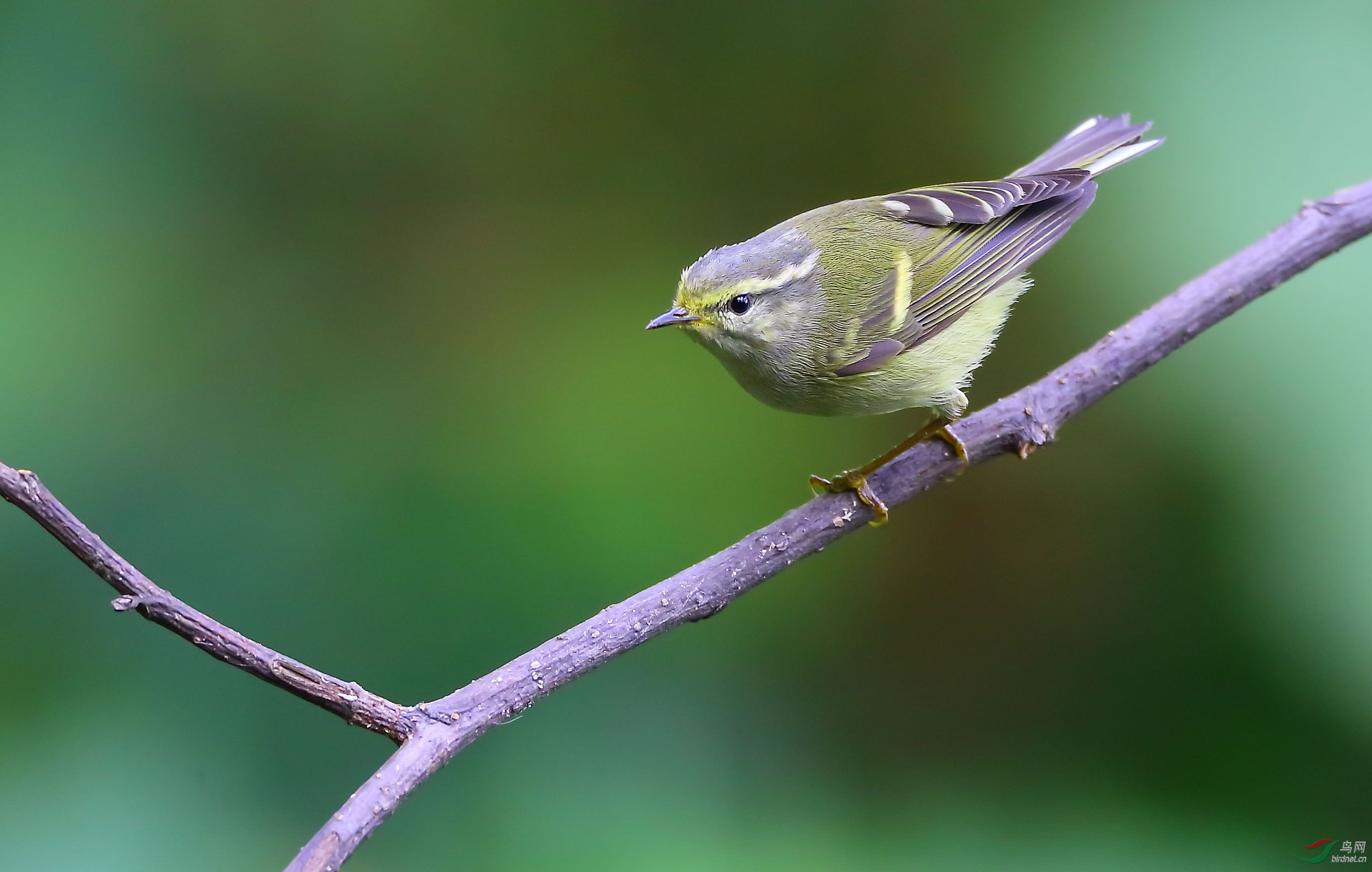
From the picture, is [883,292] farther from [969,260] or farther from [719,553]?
[719,553]

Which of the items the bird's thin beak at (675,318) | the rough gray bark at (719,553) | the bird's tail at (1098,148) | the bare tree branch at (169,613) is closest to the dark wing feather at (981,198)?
the bird's tail at (1098,148)

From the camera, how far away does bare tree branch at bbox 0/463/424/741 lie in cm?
119

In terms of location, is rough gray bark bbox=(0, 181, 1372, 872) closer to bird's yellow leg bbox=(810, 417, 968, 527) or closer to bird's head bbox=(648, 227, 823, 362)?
bird's yellow leg bbox=(810, 417, 968, 527)

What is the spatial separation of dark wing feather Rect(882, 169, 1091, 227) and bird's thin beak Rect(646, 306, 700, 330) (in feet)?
2.16

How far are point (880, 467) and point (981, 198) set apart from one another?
70cm

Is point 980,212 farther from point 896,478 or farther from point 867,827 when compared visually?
point 867,827

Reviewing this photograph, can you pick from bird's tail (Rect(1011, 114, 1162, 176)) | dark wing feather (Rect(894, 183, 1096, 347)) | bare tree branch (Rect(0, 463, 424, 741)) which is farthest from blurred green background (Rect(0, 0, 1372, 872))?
bare tree branch (Rect(0, 463, 424, 741))

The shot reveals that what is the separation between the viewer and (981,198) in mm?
2213

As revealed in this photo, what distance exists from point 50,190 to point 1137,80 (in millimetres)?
3231

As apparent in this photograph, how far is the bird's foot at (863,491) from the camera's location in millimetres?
1993

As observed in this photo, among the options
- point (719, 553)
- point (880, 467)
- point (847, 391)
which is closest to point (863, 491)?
point (880, 467)

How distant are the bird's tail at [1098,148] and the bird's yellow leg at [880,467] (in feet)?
2.38

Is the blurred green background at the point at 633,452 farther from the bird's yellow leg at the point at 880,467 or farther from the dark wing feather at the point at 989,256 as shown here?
the bird's yellow leg at the point at 880,467

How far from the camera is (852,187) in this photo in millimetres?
3176
